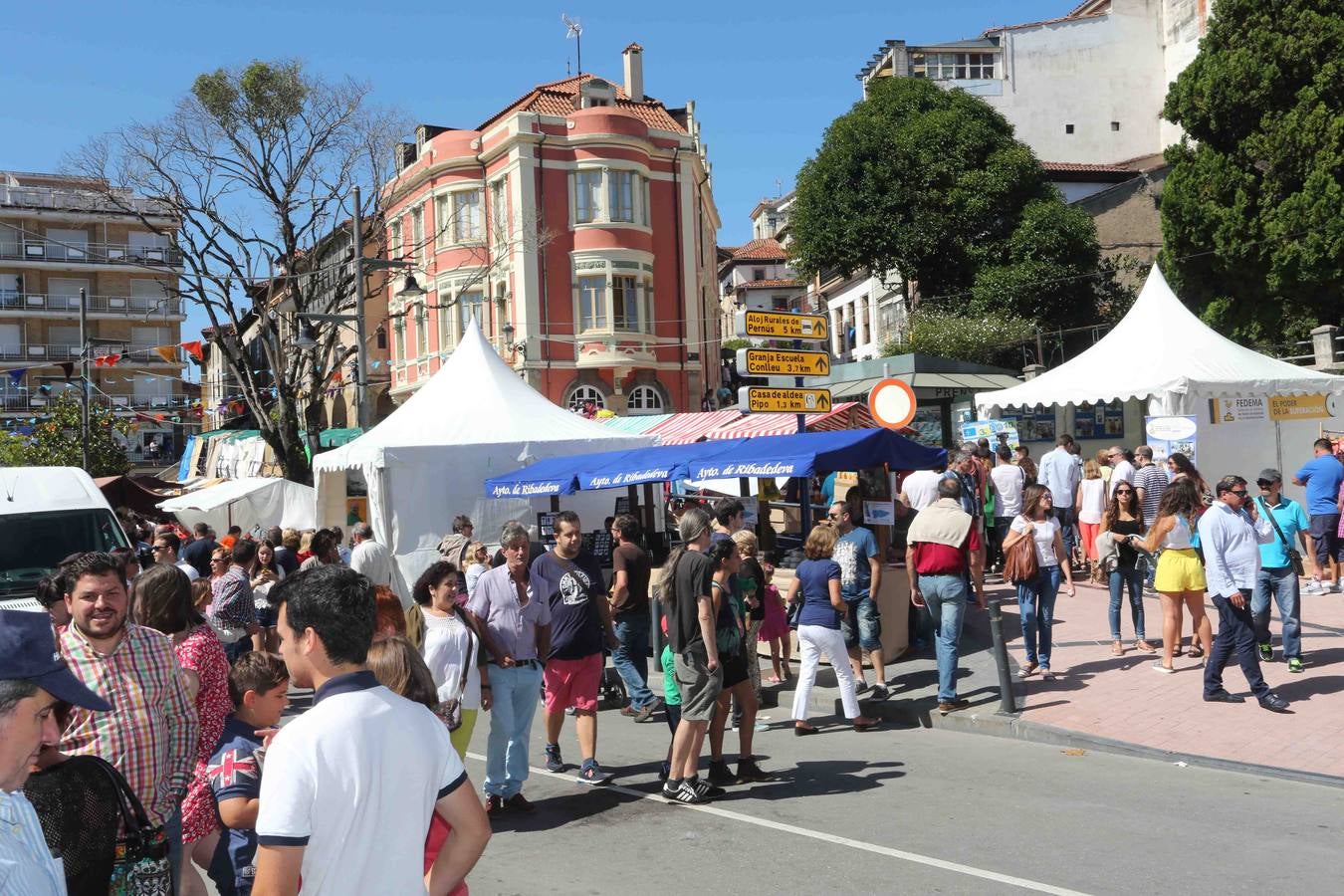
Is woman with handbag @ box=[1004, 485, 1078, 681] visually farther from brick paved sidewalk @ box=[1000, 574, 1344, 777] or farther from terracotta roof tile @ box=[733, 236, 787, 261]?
terracotta roof tile @ box=[733, 236, 787, 261]

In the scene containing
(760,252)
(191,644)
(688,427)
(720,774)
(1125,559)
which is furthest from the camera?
(760,252)

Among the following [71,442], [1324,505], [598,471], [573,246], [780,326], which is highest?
[573,246]

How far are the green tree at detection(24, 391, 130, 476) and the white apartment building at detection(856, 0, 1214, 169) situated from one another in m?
31.4

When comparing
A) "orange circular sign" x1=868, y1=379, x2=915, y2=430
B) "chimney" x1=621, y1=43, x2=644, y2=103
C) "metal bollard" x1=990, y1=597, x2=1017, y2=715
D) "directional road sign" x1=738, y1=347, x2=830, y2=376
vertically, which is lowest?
"metal bollard" x1=990, y1=597, x2=1017, y2=715

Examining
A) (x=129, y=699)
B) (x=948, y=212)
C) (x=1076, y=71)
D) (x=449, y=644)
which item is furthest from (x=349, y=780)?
(x=1076, y=71)

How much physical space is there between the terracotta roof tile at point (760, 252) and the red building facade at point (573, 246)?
119ft

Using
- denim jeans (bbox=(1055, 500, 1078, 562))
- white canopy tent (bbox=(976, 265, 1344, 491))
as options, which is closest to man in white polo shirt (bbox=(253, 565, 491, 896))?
denim jeans (bbox=(1055, 500, 1078, 562))

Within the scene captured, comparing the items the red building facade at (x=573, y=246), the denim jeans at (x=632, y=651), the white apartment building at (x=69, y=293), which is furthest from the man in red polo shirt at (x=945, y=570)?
the white apartment building at (x=69, y=293)

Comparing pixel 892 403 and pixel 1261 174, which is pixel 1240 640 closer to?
pixel 892 403

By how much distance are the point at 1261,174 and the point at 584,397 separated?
20193 mm

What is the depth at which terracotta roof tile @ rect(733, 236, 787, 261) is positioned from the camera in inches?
3034

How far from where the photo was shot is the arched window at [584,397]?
37.6m

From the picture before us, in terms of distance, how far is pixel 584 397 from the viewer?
3794cm

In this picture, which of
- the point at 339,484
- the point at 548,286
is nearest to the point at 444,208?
the point at 548,286
